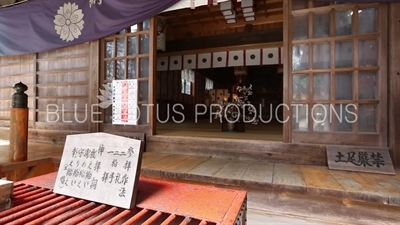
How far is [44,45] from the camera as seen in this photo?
3.83 metres

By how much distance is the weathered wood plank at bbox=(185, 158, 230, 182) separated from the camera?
2146 mm

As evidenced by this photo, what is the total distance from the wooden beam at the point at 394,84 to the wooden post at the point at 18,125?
4092mm

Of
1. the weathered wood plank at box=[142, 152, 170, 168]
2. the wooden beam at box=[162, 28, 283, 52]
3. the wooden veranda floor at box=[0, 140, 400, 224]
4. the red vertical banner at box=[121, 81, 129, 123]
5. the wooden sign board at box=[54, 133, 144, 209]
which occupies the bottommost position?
the wooden veranda floor at box=[0, 140, 400, 224]

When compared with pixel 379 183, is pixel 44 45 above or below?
above

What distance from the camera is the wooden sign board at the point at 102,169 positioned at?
940 millimetres

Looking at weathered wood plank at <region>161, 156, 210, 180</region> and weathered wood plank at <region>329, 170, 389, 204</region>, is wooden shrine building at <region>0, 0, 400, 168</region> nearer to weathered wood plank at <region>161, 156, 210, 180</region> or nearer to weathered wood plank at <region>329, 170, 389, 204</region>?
weathered wood plank at <region>161, 156, 210, 180</region>

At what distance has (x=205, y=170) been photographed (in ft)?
7.57

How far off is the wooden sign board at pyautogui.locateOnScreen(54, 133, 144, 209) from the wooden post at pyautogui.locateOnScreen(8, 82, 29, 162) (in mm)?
1928

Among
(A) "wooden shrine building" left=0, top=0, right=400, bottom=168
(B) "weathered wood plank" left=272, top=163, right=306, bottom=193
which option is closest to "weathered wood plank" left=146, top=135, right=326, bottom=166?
(A) "wooden shrine building" left=0, top=0, right=400, bottom=168

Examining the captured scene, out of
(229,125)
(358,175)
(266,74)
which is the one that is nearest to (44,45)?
(229,125)

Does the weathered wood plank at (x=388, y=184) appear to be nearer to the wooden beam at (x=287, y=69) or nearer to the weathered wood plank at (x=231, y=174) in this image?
the wooden beam at (x=287, y=69)

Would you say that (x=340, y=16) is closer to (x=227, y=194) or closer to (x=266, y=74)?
(x=227, y=194)

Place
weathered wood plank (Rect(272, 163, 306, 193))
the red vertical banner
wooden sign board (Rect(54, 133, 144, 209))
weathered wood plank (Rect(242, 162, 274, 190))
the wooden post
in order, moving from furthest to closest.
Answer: the red vertical banner < the wooden post < weathered wood plank (Rect(242, 162, 274, 190)) < weathered wood plank (Rect(272, 163, 306, 193)) < wooden sign board (Rect(54, 133, 144, 209))

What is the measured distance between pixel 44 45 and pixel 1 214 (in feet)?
13.1
